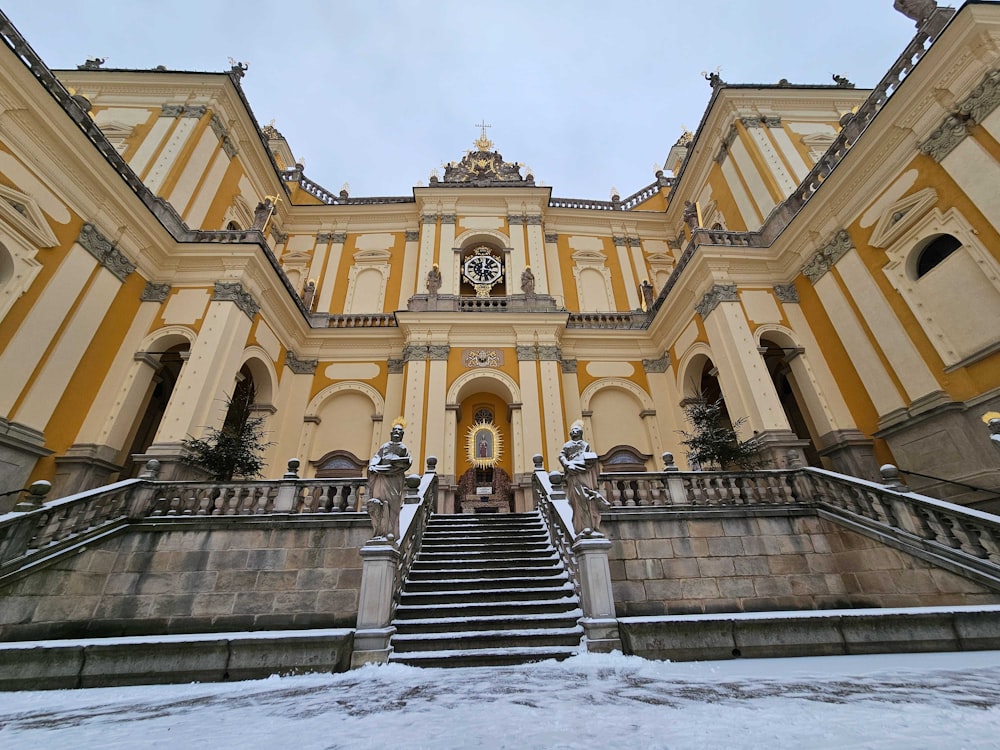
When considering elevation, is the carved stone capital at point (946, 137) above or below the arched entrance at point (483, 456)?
above

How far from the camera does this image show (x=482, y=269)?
62.2 feet

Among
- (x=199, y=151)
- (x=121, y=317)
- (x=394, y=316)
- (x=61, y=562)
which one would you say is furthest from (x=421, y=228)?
(x=61, y=562)

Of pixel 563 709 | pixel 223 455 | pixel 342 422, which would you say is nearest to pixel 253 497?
pixel 223 455

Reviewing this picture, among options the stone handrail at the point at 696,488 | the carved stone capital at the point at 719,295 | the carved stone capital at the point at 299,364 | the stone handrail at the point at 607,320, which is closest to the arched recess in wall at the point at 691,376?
the carved stone capital at the point at 719,295

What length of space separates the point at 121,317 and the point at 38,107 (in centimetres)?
464

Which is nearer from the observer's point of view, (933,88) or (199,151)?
(933,88)

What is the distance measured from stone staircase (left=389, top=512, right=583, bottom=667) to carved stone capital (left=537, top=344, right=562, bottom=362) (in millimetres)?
7341

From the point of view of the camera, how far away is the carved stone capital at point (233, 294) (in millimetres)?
12156

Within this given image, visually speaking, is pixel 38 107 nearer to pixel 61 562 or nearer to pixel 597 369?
pixel 61 562

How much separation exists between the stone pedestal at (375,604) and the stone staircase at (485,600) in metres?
0.22

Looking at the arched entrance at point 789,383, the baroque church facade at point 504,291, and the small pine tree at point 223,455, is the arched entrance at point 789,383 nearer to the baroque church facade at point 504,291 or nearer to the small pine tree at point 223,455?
the baroque church facade at point 504,291

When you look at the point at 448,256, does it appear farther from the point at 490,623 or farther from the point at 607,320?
the point at 490,623

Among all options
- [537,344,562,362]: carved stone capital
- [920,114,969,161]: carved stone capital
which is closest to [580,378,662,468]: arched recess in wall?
[537,344,562,362]: carved stone capital

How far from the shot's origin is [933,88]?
891 cm
